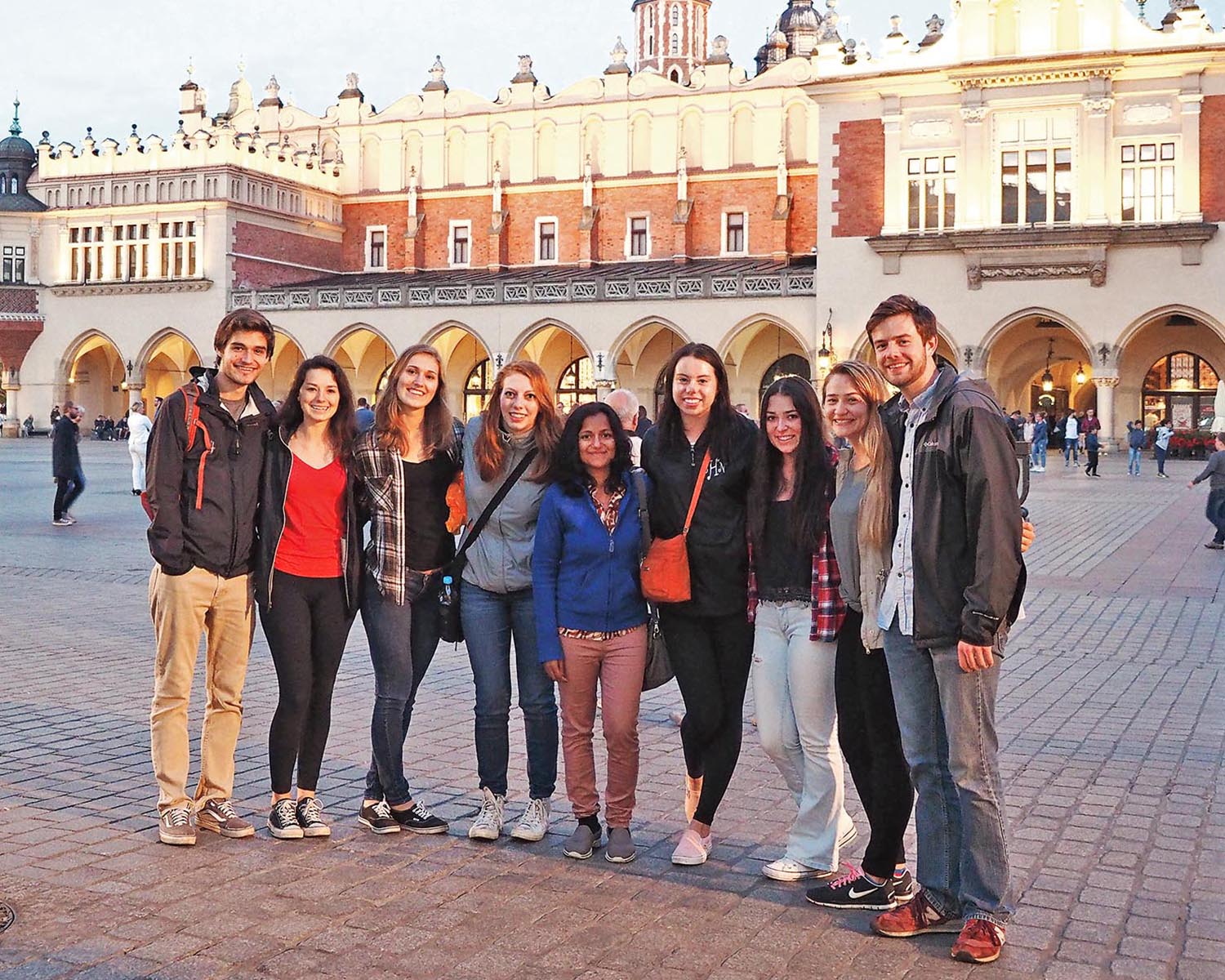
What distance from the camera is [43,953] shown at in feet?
12.6

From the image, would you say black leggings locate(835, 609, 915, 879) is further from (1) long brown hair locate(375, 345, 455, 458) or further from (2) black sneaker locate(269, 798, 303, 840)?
(2) black sneaker locate(269, 798, 303, 840)

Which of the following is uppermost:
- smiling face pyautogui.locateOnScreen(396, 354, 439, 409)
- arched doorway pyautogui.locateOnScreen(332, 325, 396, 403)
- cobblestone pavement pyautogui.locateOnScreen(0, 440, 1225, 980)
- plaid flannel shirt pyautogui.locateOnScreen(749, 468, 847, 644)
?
arched doorway pyautogui.locateOnScreen(332, 325, 396, 403)

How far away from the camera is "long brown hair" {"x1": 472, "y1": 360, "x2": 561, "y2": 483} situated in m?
5.07

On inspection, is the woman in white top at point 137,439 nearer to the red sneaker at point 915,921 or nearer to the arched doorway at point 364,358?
the red sneaker at point 915,921

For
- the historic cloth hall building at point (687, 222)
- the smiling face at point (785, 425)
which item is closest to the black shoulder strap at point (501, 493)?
the smiling face at point (785, 425)

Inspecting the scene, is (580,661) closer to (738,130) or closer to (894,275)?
(894,275)

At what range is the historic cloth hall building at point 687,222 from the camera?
109 feet

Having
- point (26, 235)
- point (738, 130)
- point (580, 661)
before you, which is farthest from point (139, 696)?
point (26, 235)

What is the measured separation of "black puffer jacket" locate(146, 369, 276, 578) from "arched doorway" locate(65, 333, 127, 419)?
4507cm

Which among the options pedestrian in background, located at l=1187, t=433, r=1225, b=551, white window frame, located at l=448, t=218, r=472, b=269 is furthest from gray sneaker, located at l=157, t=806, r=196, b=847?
white window frame, located at l=448, t=218, r=472, b=269

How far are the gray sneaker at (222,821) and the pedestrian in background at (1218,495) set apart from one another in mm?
12982

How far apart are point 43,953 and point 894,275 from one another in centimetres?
3324

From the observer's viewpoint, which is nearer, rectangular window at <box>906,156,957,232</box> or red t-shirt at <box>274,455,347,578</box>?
red t-shirt at <box>274,455,347,578</box>

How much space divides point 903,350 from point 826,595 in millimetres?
866
